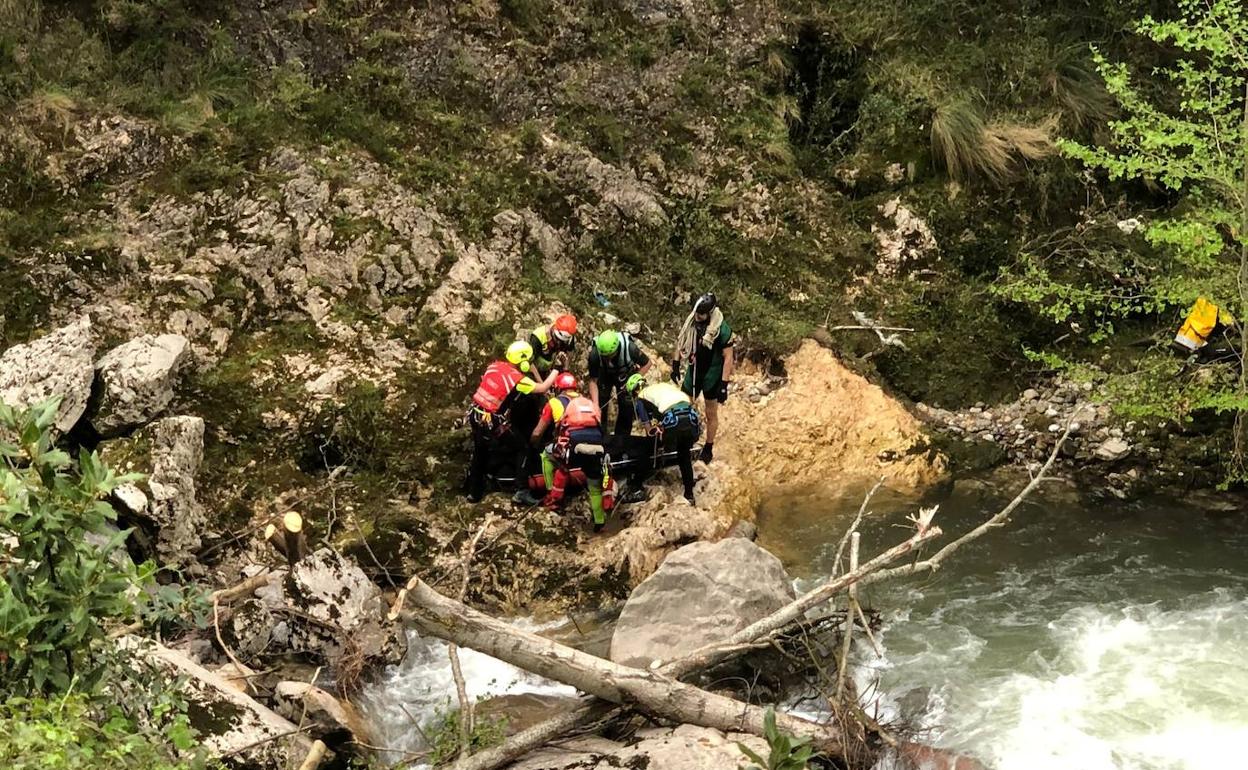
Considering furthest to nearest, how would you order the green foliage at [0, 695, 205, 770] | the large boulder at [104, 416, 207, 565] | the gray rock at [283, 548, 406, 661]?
the large boulder at [104, 416, 207, 565] → the gray rock at [283, 548, 406, 661] → the green foliage at [0, 695, 205, 770]

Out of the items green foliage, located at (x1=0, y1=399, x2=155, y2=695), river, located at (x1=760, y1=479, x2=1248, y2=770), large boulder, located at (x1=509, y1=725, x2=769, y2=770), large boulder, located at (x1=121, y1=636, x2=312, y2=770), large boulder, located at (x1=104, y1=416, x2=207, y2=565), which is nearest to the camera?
green foliage, located at (x1=0, y1=399, x2=155, y2=695)

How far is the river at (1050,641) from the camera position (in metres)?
6.67

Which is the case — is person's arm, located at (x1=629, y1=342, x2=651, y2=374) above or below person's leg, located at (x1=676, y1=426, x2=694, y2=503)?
above

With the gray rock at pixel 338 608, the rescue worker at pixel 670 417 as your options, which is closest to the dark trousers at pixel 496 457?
the rescue worker at pixel 670 417

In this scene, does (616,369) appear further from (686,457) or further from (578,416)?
(686,457)

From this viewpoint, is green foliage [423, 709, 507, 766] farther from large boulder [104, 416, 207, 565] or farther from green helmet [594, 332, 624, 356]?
green helmet [594, 332, 624, 356]

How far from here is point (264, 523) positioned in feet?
28.4

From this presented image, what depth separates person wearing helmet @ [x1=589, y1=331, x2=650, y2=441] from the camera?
9.29 metres

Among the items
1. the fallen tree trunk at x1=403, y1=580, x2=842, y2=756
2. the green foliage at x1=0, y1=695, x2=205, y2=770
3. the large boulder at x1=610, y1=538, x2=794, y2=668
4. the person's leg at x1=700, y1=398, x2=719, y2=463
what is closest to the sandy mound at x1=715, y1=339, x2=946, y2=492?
the person's leg at x1=700, y1=398, x2=719, y2=463

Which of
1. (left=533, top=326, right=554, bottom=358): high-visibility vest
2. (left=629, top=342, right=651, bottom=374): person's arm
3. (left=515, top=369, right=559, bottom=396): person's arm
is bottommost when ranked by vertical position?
(left=515, top=369, right=559, bottom=396): person's arm

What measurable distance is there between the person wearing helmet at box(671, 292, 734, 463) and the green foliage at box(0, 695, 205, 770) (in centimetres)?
602

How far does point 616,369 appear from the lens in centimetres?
945

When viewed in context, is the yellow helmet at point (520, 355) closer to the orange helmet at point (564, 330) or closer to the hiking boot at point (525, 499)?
the orange helmet at point (564, 330)

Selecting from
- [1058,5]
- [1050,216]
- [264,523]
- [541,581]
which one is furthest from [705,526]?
[1058,5]
